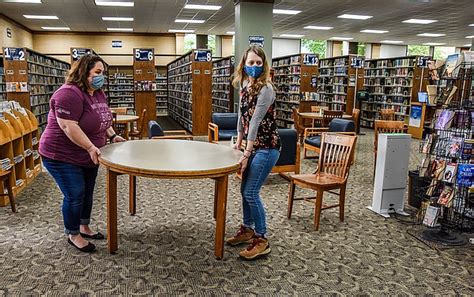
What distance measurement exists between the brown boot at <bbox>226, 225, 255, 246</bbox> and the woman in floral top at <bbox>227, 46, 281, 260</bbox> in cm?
19

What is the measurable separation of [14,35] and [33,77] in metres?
5.05

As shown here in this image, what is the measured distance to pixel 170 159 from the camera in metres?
2.90

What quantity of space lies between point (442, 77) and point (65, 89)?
133 inches

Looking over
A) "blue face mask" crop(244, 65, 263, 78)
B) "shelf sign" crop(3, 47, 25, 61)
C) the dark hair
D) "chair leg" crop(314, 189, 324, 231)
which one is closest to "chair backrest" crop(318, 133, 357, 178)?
"chair leg" crop(314, 189, 324, 231)

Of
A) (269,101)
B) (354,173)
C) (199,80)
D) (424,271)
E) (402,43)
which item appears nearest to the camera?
(269,101)

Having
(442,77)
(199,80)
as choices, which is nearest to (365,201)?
(442,77)

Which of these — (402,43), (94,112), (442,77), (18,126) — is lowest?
(18,126)

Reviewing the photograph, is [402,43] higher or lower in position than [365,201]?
higher

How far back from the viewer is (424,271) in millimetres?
3021

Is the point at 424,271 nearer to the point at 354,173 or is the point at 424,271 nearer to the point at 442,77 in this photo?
the point at 442,77

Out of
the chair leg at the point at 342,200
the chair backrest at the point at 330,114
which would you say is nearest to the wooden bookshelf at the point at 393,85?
the chair backrest at the point at 330,114

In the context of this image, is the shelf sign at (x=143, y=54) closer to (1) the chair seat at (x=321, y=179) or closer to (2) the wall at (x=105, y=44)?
(2) the wall at (x=105, y=44)

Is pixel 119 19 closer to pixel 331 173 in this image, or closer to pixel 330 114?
pixel 330 114

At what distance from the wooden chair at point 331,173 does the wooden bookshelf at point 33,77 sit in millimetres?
7352
